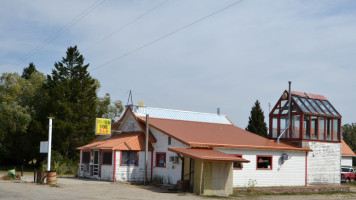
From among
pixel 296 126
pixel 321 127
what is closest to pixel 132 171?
pixel 296 126

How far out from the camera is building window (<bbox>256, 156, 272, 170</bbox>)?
91.6 ft

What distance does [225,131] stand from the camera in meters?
31.9

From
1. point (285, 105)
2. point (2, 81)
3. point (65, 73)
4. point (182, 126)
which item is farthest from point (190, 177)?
point (2, 81)

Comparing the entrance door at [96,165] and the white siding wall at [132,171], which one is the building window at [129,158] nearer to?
the white siding wall at [132,171]

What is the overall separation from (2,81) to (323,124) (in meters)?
39.0

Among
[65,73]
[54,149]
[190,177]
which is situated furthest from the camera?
[65,73]

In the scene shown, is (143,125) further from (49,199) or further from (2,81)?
(2,81)

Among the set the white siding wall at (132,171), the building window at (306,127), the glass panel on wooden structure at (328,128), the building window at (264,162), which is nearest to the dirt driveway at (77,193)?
the building window at (264,162)

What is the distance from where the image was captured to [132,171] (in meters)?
28.6

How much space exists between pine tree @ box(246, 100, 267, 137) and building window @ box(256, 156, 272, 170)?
26034mm

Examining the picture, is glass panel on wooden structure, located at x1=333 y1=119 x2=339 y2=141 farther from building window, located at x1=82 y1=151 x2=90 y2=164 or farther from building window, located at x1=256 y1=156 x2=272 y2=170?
building window, located at x1=82 y1=151 x2=90 y2=164

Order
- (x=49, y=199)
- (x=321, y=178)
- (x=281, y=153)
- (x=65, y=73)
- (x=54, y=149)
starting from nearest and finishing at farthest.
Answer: (x=49, y=199), (x=281, y=153), (x=321, y=178), (x=54, y=149), (x=65, y=73)

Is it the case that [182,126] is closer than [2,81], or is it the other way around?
[182,126]

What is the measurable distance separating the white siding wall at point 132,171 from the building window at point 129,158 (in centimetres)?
26
